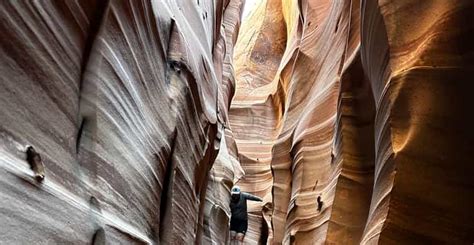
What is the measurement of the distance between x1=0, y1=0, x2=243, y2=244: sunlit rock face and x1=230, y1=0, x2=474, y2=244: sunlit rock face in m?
0.95

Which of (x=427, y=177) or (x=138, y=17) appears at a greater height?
(x=138, y=17)

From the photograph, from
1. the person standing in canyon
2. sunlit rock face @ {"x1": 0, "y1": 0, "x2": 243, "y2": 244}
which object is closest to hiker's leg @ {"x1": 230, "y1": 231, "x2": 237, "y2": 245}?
the person standing in canyon

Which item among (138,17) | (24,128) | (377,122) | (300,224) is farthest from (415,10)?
(300,224)

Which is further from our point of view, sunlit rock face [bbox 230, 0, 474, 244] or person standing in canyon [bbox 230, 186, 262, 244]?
person standing in canyon [bbox 230, 186, 262, 244]

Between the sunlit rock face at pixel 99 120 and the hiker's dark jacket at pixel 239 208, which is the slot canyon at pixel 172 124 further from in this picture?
the hiker's dark jacket at pixel 239 208

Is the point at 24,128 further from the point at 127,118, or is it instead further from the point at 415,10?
the point at 415,10

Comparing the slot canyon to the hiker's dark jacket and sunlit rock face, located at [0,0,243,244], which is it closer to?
sunlit rock face, located at [0,0,243,244]

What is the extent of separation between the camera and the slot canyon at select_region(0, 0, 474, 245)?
166cm

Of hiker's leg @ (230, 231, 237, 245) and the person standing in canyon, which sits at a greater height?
the person standing in canyon

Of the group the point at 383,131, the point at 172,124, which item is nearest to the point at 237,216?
the point at 172,124

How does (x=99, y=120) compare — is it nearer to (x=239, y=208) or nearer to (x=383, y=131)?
(x=383, y=131)

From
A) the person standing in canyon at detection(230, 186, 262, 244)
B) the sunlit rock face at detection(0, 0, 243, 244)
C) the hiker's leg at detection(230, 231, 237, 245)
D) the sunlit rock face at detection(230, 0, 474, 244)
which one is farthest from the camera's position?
the hiker's leg at detection(230, 231, 237, 245)

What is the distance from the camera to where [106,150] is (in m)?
2.20

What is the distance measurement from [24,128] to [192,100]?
202 centimetres
